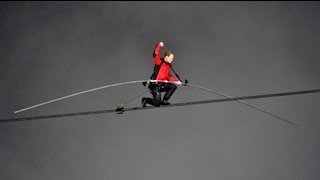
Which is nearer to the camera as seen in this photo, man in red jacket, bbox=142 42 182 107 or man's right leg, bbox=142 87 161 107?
man in red jacket, bbox=142 42 182 107

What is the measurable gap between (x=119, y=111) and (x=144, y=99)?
43.6 inches

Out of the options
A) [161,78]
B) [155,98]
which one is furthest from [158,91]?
[161,78]

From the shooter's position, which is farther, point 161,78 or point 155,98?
point 155,98

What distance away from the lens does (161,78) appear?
17672 millimetres

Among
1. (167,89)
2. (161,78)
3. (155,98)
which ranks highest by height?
(161,78)

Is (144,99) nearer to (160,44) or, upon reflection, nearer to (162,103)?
(162,103)

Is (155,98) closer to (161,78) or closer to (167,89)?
(167,89)

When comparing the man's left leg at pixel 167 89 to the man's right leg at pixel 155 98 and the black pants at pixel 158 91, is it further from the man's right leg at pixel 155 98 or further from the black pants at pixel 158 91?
the man's right leg at pixel 155 98

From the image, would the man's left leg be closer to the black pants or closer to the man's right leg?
the black pants

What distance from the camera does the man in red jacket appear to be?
17.6m

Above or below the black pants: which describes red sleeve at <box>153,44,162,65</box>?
above

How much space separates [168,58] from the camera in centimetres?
1759

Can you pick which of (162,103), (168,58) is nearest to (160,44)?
(168,58)

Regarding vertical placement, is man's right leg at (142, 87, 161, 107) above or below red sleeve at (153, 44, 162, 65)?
below
